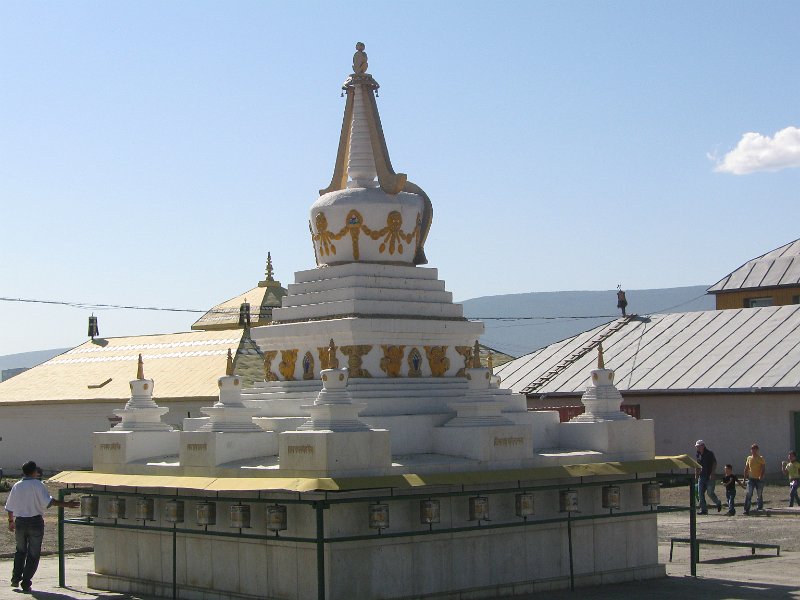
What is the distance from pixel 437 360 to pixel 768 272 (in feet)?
117

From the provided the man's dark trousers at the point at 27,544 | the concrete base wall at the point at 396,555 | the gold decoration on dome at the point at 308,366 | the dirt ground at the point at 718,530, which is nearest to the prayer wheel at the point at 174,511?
the concrete base wall at the point at 396,555

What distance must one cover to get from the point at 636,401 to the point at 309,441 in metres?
23.9

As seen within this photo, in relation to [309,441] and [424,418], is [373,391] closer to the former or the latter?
[424,418]

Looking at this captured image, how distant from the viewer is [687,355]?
127 ft

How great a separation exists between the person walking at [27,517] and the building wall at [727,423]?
71.3ft

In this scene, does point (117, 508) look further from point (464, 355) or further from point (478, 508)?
point (464, 355)

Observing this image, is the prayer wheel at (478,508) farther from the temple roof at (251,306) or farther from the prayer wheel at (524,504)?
the temple roof at (251,306)

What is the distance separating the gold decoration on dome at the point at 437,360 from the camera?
19203 mm

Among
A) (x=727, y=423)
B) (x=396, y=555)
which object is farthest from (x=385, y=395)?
(x=727, y=423)

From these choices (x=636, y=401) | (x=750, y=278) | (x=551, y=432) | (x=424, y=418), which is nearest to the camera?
(x=424, y=418)

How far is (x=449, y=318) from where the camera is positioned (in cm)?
1956

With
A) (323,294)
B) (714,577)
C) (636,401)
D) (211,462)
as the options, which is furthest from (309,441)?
(636,401)

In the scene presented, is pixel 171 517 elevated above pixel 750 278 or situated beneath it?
situated beneath

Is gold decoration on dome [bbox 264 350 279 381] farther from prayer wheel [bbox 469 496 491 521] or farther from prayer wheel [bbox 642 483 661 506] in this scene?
prayer wheel [bbox 642 483 661 506]
